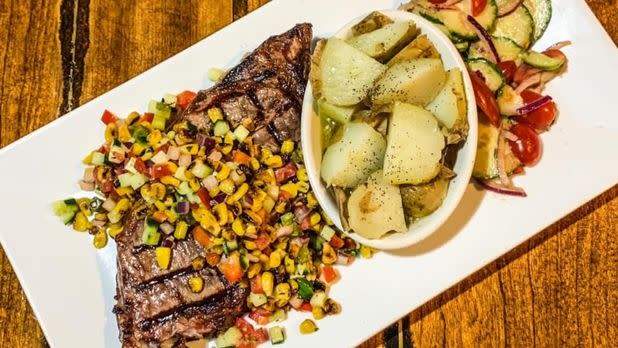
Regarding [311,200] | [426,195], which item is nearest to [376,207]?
[426,195]

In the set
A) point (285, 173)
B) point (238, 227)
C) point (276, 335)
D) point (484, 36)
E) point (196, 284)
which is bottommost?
point (276, 335)

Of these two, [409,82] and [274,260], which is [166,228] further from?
[409,82]

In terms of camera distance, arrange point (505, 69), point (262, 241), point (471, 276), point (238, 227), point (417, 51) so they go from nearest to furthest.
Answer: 1. point (417, 51)
2. point (238, 227)
3. point (262, 241)
4. point (505, 69)
5. point (471, 276)

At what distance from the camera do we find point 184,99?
3.82m

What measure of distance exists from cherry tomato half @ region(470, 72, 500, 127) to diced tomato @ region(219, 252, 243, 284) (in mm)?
1542

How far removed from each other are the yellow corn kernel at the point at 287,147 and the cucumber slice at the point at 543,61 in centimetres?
150

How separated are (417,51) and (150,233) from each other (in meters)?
1.68

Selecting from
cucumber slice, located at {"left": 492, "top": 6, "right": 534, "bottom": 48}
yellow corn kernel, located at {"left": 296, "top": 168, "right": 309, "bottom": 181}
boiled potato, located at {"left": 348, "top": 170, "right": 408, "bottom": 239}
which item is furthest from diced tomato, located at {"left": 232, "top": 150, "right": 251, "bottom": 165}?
cucumber slice, located at {"left": 492, "top": 6, "right": 534, "bottom": 48}

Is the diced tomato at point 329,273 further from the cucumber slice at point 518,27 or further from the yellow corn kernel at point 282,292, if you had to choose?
the cucumber slice at point 518,27

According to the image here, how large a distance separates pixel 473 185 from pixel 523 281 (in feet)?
2.39

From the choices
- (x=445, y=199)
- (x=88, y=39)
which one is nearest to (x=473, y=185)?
(x=445, y=199)

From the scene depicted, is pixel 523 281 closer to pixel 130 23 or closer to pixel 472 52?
pixel 472 52

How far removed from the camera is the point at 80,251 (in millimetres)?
3729

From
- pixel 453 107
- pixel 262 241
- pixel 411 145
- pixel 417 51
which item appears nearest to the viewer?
pixel 411 145
